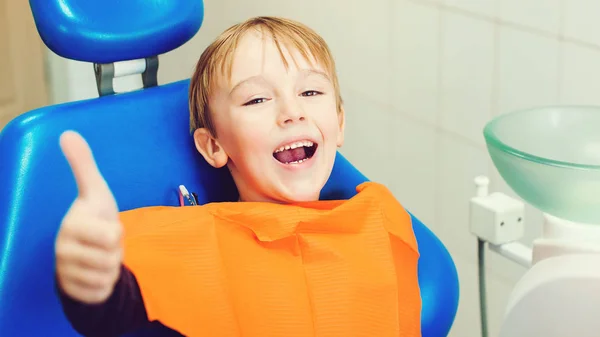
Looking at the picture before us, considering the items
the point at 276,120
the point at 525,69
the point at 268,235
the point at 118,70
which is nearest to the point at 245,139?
the point at 276,120

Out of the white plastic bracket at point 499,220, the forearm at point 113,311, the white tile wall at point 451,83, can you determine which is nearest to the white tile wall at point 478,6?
the white tile wall at point 451,83

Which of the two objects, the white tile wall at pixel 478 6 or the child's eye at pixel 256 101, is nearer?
the child's eye at pixel 256 101

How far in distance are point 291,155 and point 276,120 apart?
8cm

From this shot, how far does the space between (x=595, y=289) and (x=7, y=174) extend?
0.82 m

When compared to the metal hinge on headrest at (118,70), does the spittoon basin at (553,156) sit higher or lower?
lower

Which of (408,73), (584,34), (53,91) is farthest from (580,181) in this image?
(53,91)

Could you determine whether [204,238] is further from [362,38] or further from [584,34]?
[362,38]

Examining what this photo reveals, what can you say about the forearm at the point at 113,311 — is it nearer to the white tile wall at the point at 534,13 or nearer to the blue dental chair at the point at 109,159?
the blue dental chair at the point at 109,159

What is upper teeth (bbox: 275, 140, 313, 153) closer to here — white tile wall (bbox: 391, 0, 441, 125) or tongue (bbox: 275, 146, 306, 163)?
tongue (bbox: 275, 146, 306, 163)

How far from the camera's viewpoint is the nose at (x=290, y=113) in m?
1.28

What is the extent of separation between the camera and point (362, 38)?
6.42 ft

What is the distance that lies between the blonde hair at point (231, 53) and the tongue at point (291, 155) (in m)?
0.12

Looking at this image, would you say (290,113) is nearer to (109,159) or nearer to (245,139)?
(245,139)

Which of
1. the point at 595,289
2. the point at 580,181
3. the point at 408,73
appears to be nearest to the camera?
the point at 595,289
